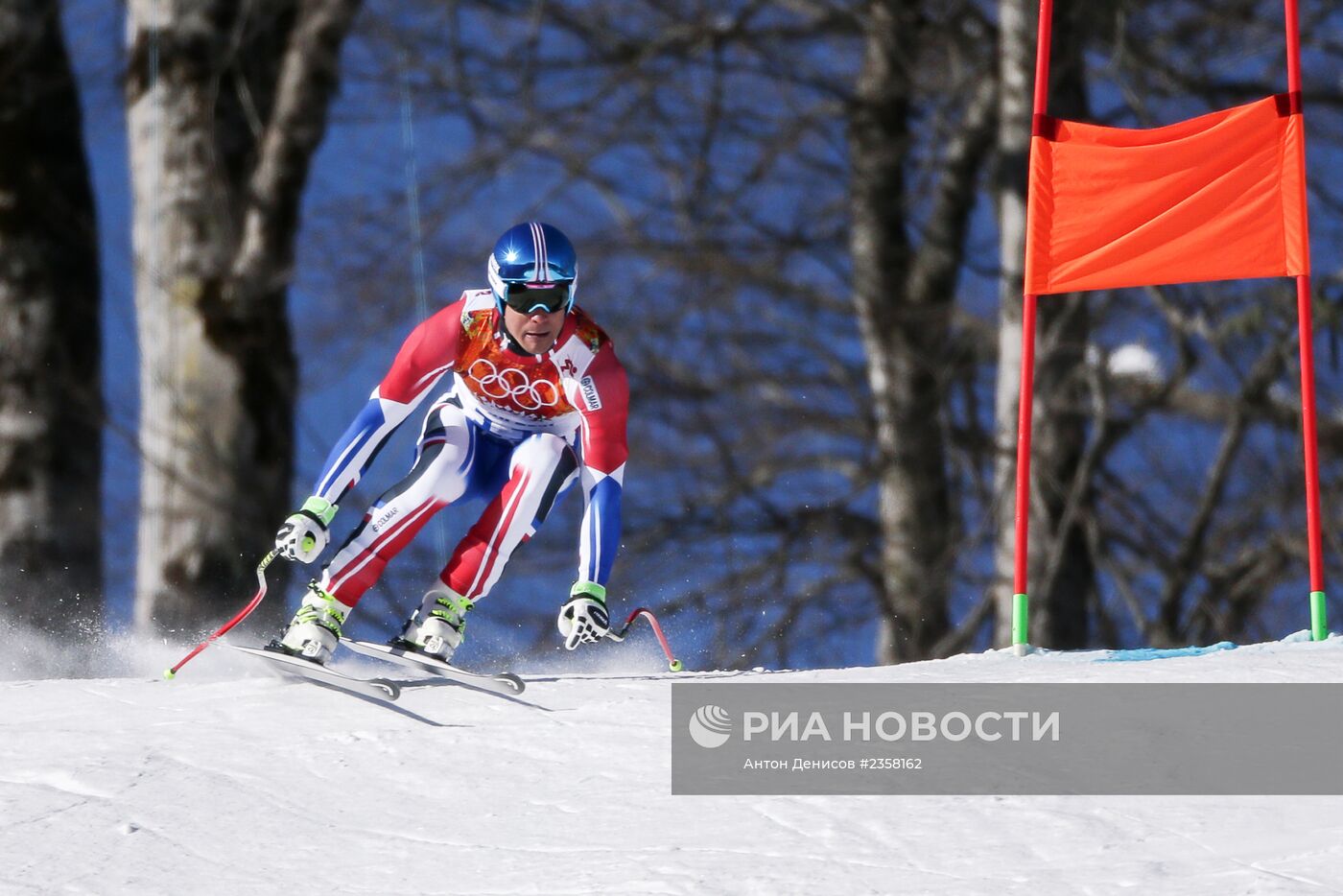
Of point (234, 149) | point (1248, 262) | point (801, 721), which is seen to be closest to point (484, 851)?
point (801, 721)

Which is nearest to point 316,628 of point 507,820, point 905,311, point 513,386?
point 513,386

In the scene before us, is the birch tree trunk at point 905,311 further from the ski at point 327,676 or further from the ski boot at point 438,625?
the ski at point 327,676

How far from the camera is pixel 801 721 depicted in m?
4.50

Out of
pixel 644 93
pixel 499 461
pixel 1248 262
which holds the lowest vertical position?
pixel 499 461

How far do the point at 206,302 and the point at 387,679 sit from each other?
565cm

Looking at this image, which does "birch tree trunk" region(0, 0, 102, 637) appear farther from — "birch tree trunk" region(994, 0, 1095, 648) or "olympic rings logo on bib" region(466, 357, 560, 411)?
"birch tree trunk" region(994, 0, 1095, 648)

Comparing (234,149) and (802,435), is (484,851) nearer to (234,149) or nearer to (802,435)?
(234,149)

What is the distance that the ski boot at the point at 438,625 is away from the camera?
5.45 meters

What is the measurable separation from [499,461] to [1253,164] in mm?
2864

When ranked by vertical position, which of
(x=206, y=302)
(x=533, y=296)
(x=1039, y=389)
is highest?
(x=206, y=302)

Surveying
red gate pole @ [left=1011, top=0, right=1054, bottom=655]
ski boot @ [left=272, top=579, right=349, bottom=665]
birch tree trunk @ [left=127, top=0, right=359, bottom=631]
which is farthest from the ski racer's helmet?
birch tree trunk @ [left=127, top=0, right=359, bottom=631]

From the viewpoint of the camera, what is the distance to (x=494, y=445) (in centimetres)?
556

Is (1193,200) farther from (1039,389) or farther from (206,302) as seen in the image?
(206,302)

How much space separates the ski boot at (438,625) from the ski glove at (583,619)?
0.43 meters
